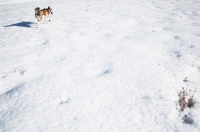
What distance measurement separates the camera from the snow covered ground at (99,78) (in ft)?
12.3

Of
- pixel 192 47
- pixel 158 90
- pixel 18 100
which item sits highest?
pixel 192 47

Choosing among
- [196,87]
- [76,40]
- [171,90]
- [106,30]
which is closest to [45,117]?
[171,90]

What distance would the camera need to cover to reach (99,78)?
17.4 feet

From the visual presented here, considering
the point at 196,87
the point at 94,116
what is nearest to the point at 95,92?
the point at 94,116

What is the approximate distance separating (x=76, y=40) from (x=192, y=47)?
508cm

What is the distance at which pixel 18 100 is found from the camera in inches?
177

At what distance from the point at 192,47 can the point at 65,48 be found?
5222mm

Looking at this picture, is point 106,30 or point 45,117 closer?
point 45,117

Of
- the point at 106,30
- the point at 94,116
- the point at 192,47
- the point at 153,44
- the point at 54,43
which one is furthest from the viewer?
the point at 106,30

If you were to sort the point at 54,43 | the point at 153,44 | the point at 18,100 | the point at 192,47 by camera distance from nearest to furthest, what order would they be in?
the point at 18,100, the point at 192,47, the point at 153,44, the point at 54,43

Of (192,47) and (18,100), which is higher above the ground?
(192,47)

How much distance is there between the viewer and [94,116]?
3857 millimetres

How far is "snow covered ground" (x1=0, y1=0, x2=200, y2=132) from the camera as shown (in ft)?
12.3

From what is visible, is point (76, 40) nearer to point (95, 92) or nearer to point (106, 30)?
point (106, 30)
